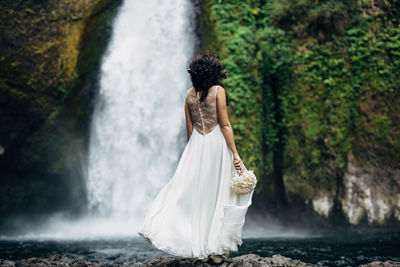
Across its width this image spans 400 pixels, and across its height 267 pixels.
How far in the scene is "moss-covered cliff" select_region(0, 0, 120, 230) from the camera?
816cm

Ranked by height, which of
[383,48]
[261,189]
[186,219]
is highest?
[383,48]

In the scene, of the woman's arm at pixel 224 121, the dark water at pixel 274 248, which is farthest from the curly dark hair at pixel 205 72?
the dark water at pixel 274 248

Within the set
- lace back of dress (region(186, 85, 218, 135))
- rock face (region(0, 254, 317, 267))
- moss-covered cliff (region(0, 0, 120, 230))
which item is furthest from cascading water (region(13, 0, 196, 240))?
lace back of dress (region(186, 85, 218, 135))

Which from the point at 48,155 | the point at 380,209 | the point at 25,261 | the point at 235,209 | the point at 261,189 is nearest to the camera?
the point at 235,209

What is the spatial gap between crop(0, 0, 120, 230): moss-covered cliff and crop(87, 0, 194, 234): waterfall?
414mm

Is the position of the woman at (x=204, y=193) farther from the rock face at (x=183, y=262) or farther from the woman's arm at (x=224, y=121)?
the rock face at (x=183, y=262)

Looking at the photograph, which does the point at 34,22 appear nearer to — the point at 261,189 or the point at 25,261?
the point at 25,261

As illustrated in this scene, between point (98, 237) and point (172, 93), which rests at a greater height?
point (172, 93)

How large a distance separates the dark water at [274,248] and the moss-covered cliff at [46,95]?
2.22 m

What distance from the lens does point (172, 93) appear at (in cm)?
906

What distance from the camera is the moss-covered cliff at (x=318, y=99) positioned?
8.13m

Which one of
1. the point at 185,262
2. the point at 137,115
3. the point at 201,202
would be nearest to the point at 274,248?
the point at 185,262

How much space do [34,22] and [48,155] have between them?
3.19 m

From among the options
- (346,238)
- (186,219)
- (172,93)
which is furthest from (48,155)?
(346,238)
